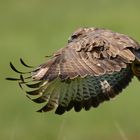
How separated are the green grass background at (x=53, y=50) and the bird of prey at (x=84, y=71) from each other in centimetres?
70

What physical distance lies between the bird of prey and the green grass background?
0.70 m

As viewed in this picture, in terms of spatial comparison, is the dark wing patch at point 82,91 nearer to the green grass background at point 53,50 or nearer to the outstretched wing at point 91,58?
the outstretched wing at point 91,58

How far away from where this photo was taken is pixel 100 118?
12.6 meters

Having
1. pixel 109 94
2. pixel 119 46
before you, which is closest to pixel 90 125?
pixel 109 94

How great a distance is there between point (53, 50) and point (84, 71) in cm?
824

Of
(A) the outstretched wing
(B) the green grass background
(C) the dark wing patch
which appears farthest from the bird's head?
(B) the green grass background

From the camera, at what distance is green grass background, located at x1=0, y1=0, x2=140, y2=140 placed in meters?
11.9

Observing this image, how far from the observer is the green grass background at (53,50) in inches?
470

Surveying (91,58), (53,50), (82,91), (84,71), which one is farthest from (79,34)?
(53,50)

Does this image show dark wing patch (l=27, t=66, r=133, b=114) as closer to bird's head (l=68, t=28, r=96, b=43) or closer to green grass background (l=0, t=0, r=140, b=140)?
bird's head (l=68, t=28, r=96, b=43)

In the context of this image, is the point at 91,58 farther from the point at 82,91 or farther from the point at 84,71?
the point at 82,91

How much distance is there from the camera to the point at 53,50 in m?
15.7

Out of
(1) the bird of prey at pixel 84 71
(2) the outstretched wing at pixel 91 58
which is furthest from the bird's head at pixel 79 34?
(2) the outstretched wing at pixel 91 58

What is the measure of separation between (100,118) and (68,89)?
4286 mm
